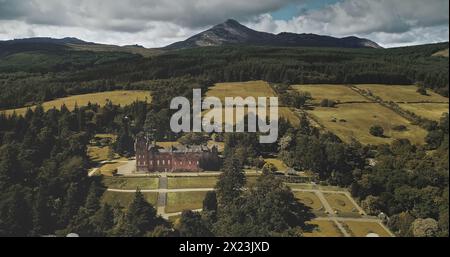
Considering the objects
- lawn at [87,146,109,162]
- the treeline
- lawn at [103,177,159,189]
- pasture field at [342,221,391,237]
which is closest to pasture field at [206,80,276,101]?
the treeline

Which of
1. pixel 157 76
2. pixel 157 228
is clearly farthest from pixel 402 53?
pixel 157 228

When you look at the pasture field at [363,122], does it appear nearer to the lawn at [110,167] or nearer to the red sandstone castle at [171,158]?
the red sandstone castle at [171,158]

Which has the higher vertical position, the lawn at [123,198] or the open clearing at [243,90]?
the open clearing at [243,90]

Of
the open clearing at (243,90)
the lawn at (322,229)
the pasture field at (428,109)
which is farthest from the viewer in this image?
the open clearing at (243,90)

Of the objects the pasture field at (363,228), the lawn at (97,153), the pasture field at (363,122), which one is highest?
the pasture field at (363,122)

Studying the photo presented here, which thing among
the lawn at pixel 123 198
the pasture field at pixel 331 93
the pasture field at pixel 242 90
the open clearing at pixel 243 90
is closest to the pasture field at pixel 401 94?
the pasture field at pixel 331 93
